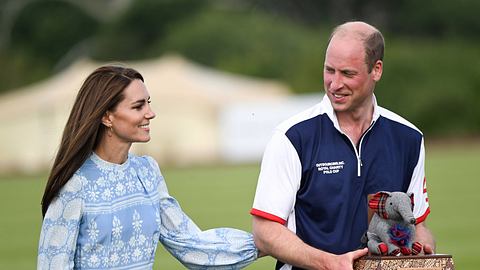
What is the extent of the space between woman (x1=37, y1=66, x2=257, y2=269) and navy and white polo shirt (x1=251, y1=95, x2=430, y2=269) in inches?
23.5

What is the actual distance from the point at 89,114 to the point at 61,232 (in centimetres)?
61

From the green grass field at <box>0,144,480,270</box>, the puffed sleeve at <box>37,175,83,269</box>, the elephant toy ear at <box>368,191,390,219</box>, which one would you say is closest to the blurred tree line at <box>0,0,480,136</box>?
the green grass field at <box>0,144,480,270</box>

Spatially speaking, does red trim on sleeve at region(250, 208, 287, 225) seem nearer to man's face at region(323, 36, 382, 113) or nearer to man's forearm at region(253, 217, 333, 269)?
man's forearm at region(253, 217, 333, 269)

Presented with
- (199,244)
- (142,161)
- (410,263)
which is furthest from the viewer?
(199,244)

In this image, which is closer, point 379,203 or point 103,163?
point 379,203

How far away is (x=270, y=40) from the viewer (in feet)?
227

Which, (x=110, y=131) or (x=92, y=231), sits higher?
(x=110, y=131)

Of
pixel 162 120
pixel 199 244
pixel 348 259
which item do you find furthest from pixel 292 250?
pixel 162 120

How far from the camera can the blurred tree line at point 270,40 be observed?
58.3 metres

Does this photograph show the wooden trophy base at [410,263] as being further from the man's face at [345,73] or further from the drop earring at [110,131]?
the drop earring at [110,131]

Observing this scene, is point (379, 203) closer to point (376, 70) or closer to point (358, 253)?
point (358, 253)

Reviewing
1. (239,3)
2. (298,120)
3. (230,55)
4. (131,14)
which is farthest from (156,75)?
(298,120)

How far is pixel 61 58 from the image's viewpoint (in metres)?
81.8

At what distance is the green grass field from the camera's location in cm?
1867
